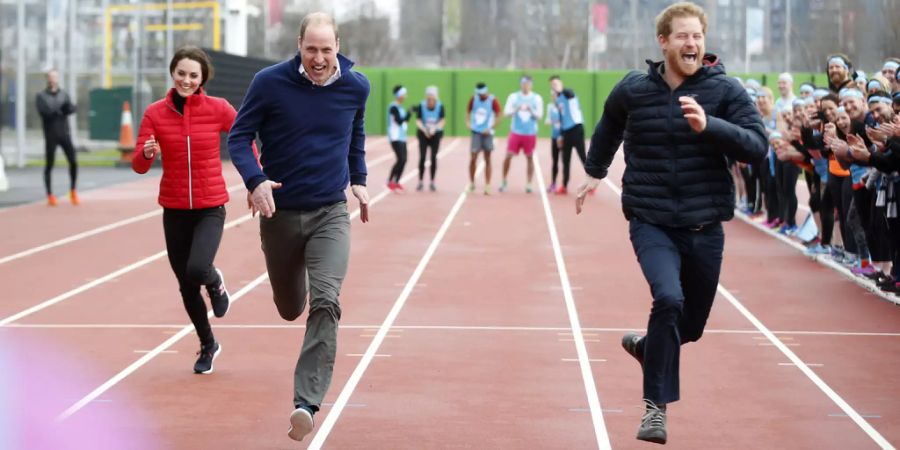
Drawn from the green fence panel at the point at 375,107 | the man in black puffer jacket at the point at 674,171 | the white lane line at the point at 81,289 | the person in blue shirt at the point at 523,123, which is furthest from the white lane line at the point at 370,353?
the green fence panel at the point at 375,107

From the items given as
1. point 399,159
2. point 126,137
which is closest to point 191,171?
point 399,159

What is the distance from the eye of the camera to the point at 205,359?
912cm

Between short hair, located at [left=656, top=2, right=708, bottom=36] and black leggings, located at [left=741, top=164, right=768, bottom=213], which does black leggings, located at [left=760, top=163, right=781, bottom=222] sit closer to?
black leggings, located at [left=741, top=164, right=768, bottom=213]

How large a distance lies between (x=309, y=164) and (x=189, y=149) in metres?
2.07

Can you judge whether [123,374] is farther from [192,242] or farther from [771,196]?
[771,196]

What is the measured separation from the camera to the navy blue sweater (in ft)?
23.2

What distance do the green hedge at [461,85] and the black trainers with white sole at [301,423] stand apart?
49.8 m

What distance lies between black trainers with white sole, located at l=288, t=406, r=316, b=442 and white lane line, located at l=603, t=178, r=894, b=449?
8.69ft

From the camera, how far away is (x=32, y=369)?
922 cm

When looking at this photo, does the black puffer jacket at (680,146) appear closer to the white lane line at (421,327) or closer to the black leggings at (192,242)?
the black leggings at (192,242)

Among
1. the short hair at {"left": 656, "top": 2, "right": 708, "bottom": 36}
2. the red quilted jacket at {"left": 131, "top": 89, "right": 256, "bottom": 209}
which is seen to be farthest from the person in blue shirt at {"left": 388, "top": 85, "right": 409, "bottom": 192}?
the short hair at {"left": 656, "top": 2, "right": 708, "bottom": 36}

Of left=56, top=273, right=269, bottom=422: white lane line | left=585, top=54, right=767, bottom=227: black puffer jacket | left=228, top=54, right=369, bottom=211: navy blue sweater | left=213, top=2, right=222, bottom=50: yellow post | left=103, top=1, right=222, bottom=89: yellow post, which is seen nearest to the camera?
left=585, top=54, right=767, bottom=227: black puffer jacket

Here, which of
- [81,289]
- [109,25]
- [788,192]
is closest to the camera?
[81,289]

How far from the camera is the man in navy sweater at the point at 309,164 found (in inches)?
272
